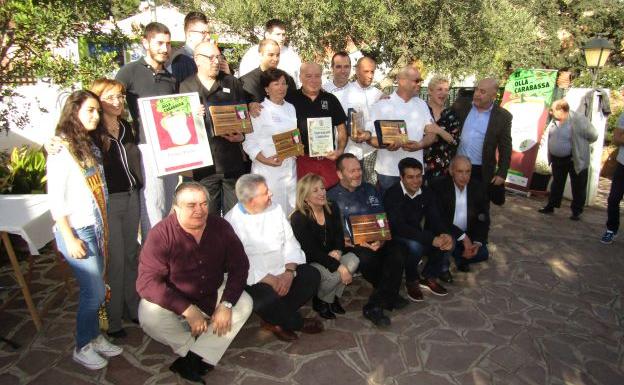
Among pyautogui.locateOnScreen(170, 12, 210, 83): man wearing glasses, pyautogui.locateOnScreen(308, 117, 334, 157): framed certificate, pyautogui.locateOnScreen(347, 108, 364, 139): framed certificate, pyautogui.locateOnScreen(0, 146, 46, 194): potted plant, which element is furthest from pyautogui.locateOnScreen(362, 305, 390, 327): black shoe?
pyautogui.locateOnScreen(0, 146, 46, 194): potted plant

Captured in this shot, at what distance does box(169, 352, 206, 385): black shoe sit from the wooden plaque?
197 cm

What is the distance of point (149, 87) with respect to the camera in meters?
4.19

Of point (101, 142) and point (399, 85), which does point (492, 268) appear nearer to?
point (399, 85)

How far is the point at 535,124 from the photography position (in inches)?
370

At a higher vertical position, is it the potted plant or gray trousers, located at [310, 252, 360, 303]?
the potted plant

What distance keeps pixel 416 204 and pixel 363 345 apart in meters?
1.78

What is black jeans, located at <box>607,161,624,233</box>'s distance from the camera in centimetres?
643

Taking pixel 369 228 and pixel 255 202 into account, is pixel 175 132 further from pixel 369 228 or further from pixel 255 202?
pixel 369 228

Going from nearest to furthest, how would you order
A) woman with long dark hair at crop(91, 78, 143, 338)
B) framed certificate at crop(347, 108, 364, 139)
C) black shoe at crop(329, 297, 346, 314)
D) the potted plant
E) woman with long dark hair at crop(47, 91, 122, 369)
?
woman with long dark hair at crop(47, 91, 122, 369) → woman with long dark hair at crop(91, 78, 143, 338) → black shoe at crop(329, 297, 346, 314) → framed certificate at crop(347, 108, 364, 139) → the potted plant

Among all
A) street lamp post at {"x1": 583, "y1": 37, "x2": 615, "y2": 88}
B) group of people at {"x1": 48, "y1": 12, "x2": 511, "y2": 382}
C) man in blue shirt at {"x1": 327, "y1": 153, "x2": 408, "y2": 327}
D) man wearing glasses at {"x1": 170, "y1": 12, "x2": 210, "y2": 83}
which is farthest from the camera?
street lamp post at {"x1": 583, "y1": 37, "x2": 615, "y2": 88}

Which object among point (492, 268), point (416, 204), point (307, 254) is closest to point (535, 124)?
point (492, 268)

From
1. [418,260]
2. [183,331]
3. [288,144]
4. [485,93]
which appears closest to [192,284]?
[183,331]

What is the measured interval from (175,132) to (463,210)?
356 cm

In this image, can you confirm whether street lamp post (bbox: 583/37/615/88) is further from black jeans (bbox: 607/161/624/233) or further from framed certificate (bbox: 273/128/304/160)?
Result: framed certificate (bbox: 273/128/304/160)
